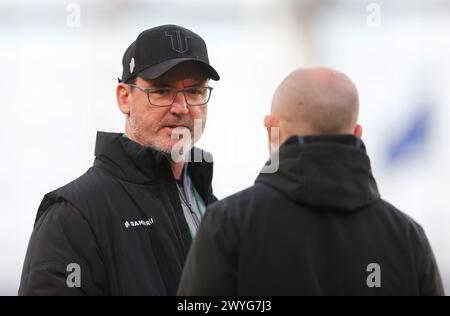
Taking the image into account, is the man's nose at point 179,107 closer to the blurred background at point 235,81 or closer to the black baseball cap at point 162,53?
the black baseball cap at point 162,53

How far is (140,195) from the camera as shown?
2.28 meters

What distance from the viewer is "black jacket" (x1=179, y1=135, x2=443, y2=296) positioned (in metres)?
1.67

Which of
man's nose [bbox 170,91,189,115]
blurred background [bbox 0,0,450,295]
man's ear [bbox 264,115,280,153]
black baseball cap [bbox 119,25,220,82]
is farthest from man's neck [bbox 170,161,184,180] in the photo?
blurred background [bbox 0,0,450,295]

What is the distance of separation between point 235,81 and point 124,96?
2.39 metres

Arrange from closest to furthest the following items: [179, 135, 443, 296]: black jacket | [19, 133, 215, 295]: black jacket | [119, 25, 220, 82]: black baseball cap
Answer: [179, 135, 443, 296]: black jacket
[19, 133, 215, 295]: black jacket
[119, 25, 220, 82]: black baseball cap

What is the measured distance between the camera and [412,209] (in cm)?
490

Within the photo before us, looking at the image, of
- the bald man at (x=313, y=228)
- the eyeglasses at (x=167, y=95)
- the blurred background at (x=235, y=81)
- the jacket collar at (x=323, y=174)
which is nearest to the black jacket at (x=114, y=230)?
the eyeglasses at (x=167, y=95)

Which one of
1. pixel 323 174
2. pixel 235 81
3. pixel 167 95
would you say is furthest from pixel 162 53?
pixel 235 81

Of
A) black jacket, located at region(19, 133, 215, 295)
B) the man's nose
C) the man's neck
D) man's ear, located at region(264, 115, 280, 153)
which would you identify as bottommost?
black jacket, located at region(19, 133, 215, 295)

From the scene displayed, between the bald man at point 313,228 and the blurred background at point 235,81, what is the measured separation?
2.70 m

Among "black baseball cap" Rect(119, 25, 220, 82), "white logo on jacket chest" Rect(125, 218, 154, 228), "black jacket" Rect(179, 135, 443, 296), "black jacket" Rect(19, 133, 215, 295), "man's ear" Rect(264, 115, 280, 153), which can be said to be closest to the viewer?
"black jacket" Rect(179, 135, 443, 296)

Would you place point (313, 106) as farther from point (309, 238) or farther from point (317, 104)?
point (309, 238)

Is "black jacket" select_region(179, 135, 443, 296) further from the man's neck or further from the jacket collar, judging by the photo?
the man's neck
